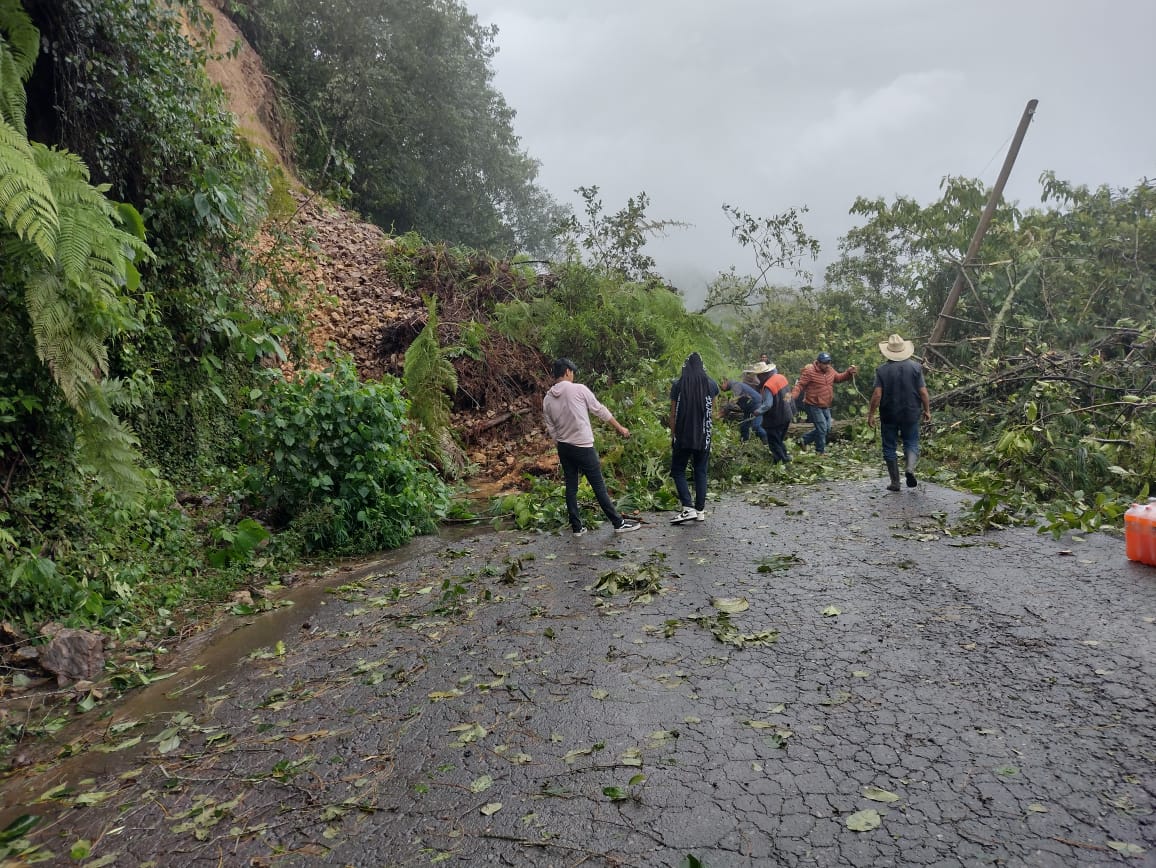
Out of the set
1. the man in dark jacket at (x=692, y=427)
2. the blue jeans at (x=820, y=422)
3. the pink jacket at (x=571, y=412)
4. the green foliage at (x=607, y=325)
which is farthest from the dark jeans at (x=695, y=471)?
the green foliage at (x=607, y=325)

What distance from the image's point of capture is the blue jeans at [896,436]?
28.3 feet

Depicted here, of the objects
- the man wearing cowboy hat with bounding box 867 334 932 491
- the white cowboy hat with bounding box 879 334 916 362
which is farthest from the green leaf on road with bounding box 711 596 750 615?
the white cowboy hat with bounding box 879 334 916 362

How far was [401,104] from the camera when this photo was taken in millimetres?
22312

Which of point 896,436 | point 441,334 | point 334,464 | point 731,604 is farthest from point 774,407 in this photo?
point 334,464

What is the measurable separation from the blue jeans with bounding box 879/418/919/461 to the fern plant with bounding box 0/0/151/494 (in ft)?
25.0

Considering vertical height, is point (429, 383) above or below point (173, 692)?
above

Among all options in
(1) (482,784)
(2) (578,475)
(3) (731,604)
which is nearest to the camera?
(1) (482,784)

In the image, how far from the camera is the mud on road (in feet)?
8.88

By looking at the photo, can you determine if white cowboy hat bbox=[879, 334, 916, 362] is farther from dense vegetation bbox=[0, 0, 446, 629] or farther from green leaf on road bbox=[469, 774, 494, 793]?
green leaf on road bbox=[469, 774, 494, 793]

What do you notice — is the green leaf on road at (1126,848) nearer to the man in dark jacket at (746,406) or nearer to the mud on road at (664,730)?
the mud on road at (664,730)

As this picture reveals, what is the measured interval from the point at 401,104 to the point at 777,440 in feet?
Answer: 56.8

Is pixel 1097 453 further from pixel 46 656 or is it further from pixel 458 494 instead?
pixel 46 656

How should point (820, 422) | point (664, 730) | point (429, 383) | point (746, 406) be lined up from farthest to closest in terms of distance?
point (820, 422) → point (746, 406) → point (429, 383) → point (664, 730)

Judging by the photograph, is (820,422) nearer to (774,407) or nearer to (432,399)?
(774,407)
